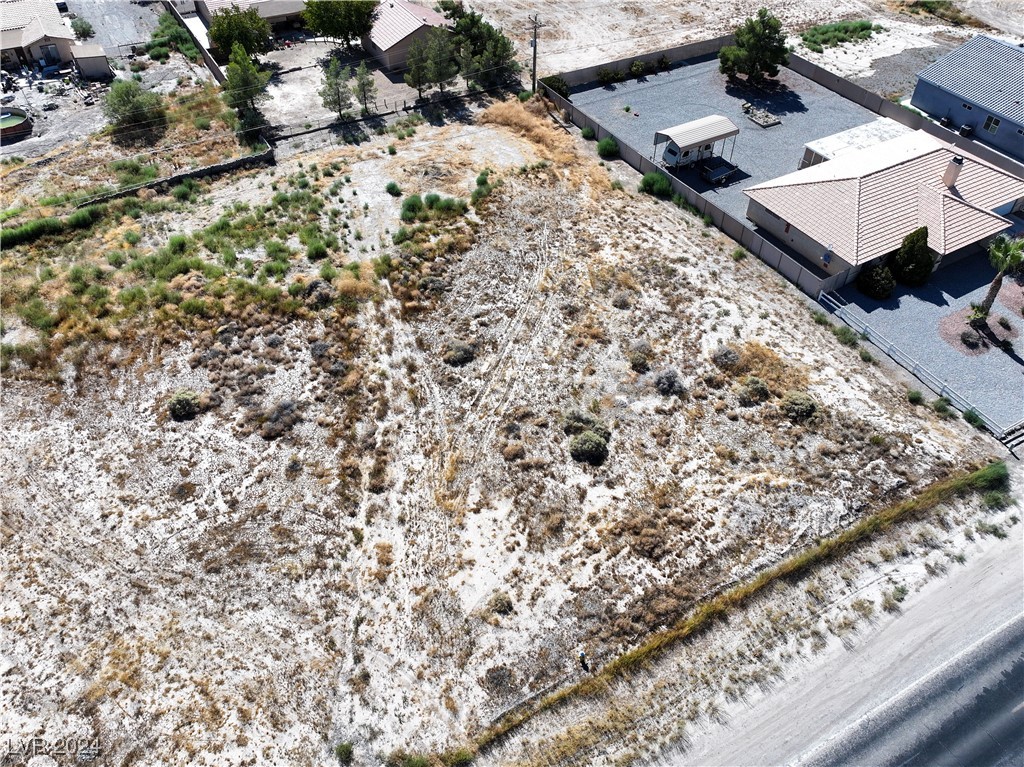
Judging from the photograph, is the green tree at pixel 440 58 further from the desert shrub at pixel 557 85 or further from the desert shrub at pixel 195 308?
the desert shrub at pixel 195 308

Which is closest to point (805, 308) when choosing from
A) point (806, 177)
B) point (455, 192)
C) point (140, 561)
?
point (806, 177)

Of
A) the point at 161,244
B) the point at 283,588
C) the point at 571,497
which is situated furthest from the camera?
the point at 161,244

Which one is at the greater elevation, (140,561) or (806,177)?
(806,177)

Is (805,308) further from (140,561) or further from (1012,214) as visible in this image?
(140,561)

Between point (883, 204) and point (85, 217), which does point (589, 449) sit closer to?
point (883, 204)

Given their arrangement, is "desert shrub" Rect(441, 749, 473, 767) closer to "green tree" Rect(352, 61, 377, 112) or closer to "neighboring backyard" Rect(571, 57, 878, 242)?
"neighboring backyard" Rect(571, 57, 878, 242)

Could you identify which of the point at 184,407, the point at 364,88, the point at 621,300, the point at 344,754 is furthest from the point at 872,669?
the point at 364,88
